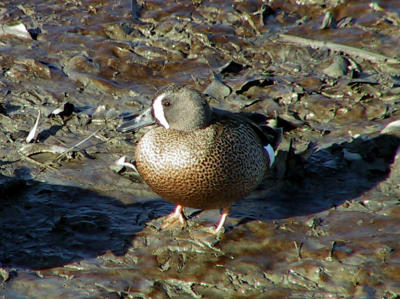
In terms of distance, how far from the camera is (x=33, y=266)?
4.02 meters

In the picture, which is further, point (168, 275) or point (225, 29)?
point (225, 29)

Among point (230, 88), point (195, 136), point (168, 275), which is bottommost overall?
point (168, 275)

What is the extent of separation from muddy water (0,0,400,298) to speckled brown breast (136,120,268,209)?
402 millimetres

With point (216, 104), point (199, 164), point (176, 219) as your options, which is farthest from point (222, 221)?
point (216, 104)

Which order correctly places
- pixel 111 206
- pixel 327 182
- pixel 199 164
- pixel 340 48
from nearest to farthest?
pixel 199 164
pixel 111 206
pixel 327 182
pixel 340 48

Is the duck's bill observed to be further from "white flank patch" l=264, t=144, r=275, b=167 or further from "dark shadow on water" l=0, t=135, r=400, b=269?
"white flank patch" l=264, t=144, r=275, b=167

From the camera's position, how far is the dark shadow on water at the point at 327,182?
187 inches

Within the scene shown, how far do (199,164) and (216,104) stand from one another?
207cm

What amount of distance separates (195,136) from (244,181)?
48cm

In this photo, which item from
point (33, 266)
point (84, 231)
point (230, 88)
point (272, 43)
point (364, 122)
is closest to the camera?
point (33, 266)

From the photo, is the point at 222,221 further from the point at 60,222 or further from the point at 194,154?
the point at 60,222

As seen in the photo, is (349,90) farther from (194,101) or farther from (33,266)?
(33,266)

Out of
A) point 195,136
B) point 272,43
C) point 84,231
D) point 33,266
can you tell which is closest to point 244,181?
point 195,136

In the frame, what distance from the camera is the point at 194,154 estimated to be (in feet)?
13.4
